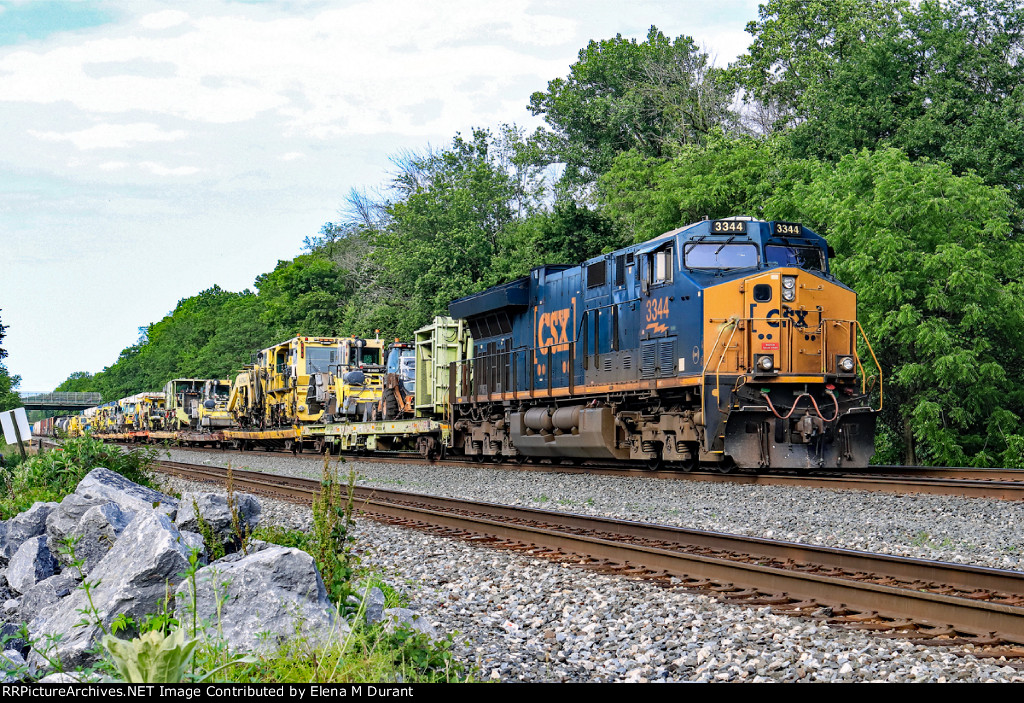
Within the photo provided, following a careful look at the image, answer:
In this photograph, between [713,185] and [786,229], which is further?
[713,185]

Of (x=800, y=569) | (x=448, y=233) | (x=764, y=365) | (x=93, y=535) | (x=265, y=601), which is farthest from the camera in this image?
(x=448, y=233)

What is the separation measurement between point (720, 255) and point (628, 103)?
30.7 metres

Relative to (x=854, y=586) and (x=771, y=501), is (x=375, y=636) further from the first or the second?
(x=771, y=501)

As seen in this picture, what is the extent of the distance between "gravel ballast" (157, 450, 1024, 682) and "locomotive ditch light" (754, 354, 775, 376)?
1.86 metres

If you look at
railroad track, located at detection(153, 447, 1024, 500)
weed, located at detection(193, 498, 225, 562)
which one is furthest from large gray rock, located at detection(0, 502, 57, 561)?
railroad track, located at detection(153, 447, 1024, 500)

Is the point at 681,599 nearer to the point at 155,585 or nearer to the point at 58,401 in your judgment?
the point at 155,585

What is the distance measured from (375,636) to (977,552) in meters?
5.64

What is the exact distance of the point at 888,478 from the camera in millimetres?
13633

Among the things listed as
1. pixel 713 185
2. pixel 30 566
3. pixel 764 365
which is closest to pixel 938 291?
pixel 764 365

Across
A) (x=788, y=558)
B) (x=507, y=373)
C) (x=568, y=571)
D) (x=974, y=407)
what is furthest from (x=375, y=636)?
(x=974, y=407)

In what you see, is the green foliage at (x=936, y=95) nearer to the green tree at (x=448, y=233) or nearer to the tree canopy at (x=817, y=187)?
the tree canopy at (x=817, y=187)

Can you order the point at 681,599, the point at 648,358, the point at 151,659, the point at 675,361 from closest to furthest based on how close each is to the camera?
the point at 151,659 < the point at 681,599 < the point at 675,361 < the point at 648,358

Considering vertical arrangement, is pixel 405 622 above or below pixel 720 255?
below

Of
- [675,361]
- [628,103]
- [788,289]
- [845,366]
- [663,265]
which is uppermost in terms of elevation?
[628,103]
